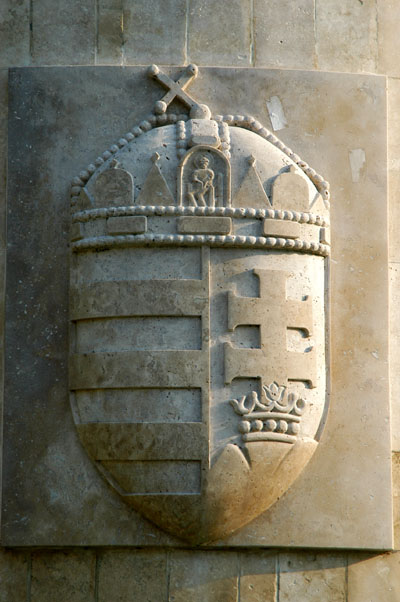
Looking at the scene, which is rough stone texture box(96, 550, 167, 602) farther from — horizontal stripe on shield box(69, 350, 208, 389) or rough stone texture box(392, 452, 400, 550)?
rough stone texture box(392, 452, 400, 550)

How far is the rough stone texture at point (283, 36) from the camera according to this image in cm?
754

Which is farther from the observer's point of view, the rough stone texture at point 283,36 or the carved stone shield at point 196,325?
the rough stone texture at point 283,36

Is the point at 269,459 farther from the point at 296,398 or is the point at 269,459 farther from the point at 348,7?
the point at 348,7

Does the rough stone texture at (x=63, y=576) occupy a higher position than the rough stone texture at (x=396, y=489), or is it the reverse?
the rough stone texture at (x=396, y=489)

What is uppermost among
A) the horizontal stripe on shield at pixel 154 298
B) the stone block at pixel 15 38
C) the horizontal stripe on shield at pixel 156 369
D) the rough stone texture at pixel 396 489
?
the stone block at pixel 15 38

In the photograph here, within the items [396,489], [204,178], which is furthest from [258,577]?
[204,178]

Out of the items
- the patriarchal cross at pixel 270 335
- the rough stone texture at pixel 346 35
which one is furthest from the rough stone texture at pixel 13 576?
the rough stone texture at pixel 346 35

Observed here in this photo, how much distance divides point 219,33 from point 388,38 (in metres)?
1.16

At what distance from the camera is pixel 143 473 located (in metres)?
6.88

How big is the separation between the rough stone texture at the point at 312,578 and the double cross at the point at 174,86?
296cm

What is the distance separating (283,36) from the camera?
297 inches

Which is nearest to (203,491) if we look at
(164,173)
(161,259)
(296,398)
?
(296,398)

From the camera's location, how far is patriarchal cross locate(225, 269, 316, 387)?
6.91 metres

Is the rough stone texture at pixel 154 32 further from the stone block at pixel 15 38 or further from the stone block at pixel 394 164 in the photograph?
the stone block at pixel 394 164
